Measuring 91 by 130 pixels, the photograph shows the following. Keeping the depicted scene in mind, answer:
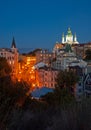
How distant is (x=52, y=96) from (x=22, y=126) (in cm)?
928

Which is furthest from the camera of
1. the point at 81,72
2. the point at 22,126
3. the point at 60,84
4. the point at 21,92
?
the point at 81,72

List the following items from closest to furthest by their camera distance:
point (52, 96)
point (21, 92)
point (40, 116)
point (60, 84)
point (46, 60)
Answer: point (40, 116) → point (21, 92) → point (52, 96) → point (60, 84) → point (46, 60)

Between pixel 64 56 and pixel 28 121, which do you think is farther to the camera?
pixel 64 56

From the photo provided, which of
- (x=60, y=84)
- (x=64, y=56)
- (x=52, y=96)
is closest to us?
(x=52, y=96)

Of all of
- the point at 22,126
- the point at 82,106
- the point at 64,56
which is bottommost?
the point at 22,126

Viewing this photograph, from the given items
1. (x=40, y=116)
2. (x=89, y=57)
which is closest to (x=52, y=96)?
(x=40, y=116)

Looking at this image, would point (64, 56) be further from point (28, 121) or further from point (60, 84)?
point (28, 121)

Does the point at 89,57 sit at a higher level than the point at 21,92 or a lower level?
higher

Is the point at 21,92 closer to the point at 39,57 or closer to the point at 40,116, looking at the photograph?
the point at 40,116

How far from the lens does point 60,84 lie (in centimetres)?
1984

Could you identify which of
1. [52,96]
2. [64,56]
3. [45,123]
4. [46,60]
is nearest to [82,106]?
[45,123]

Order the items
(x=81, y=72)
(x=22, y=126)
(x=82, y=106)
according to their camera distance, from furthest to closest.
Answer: (x=81, y=72) → (x=22, y=126) → (x=82, y=106)

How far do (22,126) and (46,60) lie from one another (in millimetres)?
45881

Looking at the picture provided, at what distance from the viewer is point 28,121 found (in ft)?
16.1
